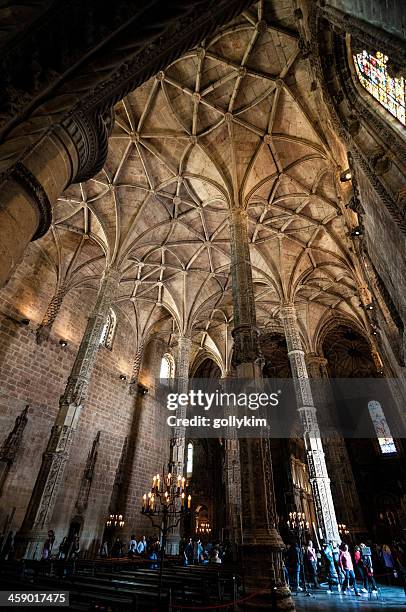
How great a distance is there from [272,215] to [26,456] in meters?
16.1

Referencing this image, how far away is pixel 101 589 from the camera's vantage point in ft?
15.3

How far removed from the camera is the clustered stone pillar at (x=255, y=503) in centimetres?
571

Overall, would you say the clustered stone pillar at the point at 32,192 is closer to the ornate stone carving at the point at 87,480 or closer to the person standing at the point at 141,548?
the ornate stone carving at the point at 87,480

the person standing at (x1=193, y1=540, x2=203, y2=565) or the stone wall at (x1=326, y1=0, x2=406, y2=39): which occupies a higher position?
the stone wall at (x1=326, y1=0, x2=406, y2=39)

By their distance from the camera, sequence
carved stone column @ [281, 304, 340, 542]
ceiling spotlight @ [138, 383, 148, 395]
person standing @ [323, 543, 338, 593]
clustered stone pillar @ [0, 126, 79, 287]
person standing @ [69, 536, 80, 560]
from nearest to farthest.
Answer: clustered stone pillar @ [0, 126, 79, 287] → person standing @ [323, 543, 338, 593] → carved stone column @ [281, 304, 340, 542] → person standing @ [69, 536, 80, 560] → ceiling spotlight @ [138, 383, 148, 395]

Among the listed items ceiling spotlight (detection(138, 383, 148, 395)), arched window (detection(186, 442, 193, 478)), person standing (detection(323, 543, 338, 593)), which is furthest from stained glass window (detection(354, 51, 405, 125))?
arched window (detection(186, 442, 193, 478))

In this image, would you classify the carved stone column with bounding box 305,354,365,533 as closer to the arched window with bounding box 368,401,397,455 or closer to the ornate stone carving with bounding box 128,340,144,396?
the arched window with bounding box 368,401,397,455

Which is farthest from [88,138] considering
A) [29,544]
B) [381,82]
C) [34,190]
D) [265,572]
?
[29,544]

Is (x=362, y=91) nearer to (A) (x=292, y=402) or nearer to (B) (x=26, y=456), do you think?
(B) (x=26, y=456)

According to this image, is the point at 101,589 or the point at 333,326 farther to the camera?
the point at 333,326

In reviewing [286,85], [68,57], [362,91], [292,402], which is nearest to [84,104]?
[68,57]

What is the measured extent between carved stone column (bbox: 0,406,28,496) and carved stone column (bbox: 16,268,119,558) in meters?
3.24

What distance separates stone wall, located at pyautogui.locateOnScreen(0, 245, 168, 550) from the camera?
40.6ft

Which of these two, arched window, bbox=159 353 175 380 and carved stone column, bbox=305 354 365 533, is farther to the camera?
arched window, bbox=159 353 175 380
